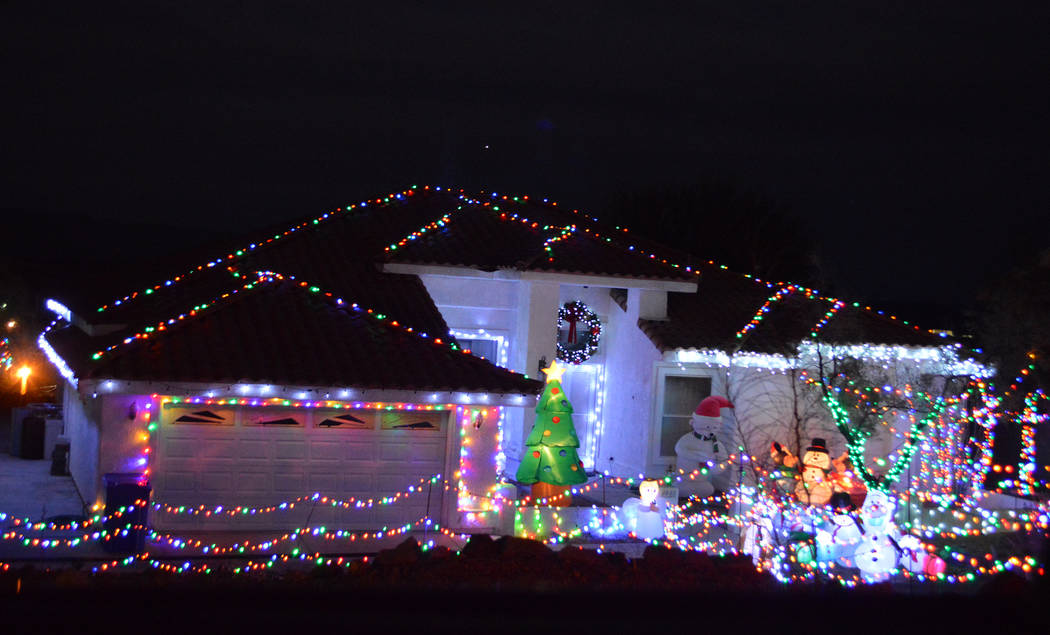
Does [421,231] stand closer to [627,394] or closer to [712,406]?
[627,394]

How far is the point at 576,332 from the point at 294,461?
7256 millimetres

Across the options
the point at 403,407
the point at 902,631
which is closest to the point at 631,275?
the point at 403,407

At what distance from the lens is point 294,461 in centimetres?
1224

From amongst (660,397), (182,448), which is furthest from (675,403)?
(182,448)

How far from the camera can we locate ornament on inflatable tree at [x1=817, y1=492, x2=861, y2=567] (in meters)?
10.8

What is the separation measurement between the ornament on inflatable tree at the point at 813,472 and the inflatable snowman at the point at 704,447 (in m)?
1.72

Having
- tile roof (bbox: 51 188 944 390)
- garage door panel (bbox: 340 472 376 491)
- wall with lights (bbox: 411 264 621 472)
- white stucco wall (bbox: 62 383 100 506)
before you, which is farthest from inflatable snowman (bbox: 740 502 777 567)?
white stucco wall (bbox: 62 383 100 506)

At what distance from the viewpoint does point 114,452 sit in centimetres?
1144

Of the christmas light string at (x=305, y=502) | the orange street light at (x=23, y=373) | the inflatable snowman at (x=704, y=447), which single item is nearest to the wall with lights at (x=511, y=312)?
the inflatable snowman at (x=704, y=447)

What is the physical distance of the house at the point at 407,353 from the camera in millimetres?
11742

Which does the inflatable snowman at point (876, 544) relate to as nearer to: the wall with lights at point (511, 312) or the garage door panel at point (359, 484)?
the garage door panel at point (359, 484)

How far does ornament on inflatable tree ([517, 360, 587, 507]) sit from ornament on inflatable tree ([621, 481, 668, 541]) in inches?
51.6

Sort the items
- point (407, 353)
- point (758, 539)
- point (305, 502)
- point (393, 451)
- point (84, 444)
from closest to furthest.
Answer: point (758, 539), point (305, 502), point (393, 451), point (407, 353), point (84, 444)

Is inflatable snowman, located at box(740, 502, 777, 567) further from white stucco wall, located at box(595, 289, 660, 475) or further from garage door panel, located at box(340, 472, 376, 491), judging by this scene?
white stucco wall, located at box(595, 289, 660, 475)
